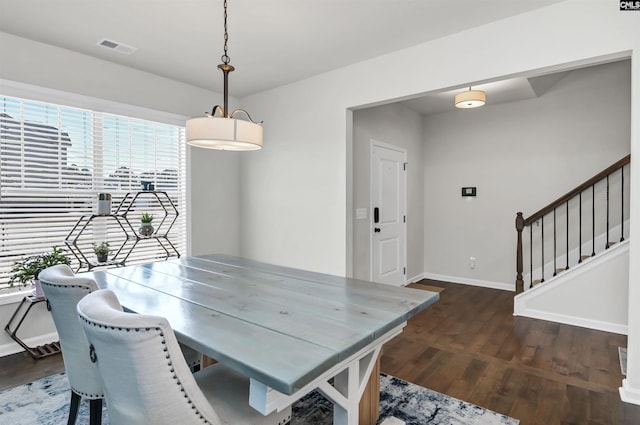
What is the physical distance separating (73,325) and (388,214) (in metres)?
3.80

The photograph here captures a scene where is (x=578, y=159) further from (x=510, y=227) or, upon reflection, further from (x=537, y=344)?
(x=537, y=344)

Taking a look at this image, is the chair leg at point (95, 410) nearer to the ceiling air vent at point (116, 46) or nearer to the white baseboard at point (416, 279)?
the ceiling air vent at point (116, 46)

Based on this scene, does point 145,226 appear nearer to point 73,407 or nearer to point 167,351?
point 73,407

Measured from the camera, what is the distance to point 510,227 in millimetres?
4785

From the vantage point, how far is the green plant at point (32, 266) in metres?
2.71

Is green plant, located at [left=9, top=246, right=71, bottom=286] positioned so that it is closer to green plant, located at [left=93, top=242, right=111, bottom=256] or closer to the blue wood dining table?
green plant, located at [left=93, top=242, right=111, bottom=256]

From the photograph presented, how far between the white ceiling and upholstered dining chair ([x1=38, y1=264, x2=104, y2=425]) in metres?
1.91

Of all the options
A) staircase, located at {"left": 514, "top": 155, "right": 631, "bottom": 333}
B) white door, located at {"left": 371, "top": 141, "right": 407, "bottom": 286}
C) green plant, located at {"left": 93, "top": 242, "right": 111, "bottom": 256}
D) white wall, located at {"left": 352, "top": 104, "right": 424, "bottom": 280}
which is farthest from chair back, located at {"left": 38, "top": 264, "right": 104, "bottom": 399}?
staircase, located at {"left": 514, "top": 155, "right": 631, "bottom": 333}

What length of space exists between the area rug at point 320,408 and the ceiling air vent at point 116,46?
2672mm

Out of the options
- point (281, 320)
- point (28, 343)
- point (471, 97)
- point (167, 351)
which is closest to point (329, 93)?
point (471, 97)

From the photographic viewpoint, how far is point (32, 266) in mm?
2738

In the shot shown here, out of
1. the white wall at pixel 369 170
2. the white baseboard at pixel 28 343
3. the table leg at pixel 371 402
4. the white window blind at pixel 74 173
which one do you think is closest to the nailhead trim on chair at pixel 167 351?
the table leg at pixel 371 402

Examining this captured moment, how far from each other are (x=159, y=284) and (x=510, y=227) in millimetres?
4565

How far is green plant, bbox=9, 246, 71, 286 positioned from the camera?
8.89ft
